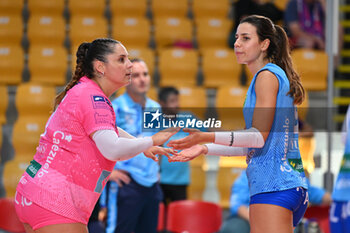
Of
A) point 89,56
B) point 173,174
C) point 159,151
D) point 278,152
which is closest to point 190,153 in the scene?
point 159,151

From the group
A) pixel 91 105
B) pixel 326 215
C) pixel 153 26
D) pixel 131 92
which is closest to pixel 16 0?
pixel 153 26

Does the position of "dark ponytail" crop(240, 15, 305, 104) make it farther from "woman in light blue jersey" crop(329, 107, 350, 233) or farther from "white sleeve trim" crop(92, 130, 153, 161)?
"woman in light blue jersey" crop(329, 107, 350, 233)

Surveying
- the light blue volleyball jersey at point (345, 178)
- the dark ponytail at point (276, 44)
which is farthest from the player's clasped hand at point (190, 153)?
the light blue volleyball jersey at point (345, 178)

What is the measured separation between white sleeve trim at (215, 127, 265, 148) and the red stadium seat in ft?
7.85

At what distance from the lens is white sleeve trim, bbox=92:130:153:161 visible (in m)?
2.49

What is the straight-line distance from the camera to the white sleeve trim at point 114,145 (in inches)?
98.2

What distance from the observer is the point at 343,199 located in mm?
3822

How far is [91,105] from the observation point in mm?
2572

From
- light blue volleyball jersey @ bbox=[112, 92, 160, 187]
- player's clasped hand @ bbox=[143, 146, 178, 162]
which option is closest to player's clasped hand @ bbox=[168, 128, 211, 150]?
player's clasped hand @ bbox=[143, 146, 178, 162]

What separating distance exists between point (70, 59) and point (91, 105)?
4873 mm

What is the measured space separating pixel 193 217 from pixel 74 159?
99.7 inches

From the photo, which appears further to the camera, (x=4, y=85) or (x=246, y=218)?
(x=4, y=85)

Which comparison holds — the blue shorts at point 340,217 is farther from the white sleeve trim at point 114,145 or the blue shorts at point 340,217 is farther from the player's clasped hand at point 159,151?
the white sleeve trim at point 114,145

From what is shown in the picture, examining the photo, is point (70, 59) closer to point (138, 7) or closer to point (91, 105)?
point (138, 7)
